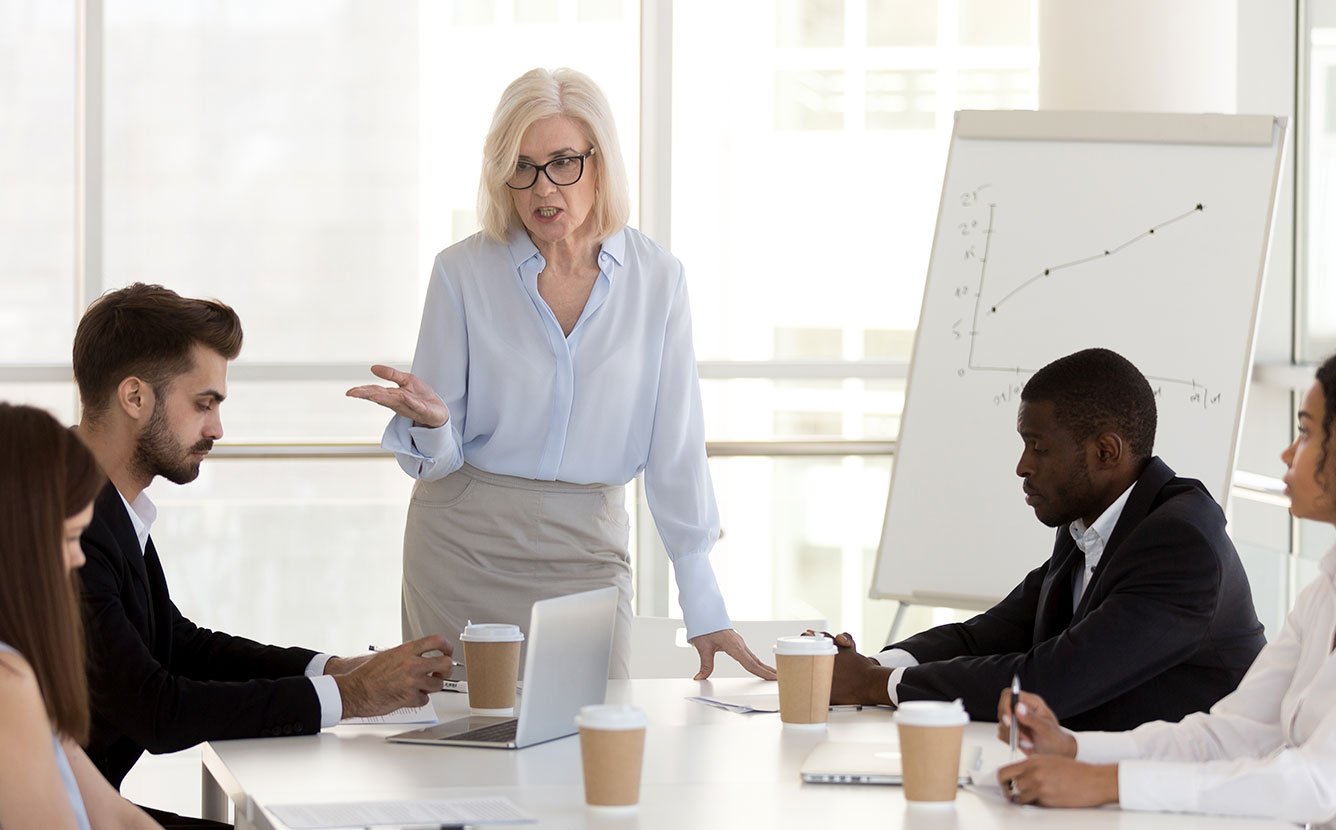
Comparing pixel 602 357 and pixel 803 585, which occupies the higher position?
pixel 602 357

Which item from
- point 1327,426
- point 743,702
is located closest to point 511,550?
point 743,702

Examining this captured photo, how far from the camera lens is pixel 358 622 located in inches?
190

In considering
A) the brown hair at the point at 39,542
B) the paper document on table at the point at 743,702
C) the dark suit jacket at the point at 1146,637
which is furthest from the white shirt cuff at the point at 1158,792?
the brown hair at the point at 39,542

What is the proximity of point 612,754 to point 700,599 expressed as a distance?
3.54 ft

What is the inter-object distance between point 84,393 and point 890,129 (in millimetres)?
A: 3637

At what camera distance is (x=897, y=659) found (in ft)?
7.59

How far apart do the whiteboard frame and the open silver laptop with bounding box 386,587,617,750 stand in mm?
1679

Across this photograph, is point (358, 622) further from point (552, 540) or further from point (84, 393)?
point (84, 393)

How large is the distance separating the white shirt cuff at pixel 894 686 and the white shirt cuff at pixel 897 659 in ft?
0.42

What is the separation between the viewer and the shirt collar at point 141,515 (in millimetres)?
2123

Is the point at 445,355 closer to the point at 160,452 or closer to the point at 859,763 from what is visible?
the point at 160,452

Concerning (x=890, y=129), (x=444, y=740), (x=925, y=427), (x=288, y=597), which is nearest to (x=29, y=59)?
(x=288, y=597)

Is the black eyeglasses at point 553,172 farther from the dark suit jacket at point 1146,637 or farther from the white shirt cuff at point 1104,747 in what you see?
the white shirt cuff at point 1104,747

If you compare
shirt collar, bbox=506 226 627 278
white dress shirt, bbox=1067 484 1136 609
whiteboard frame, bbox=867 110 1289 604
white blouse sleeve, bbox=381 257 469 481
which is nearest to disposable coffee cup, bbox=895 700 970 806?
white dress shirt, bbox=1067 484 1136 609
